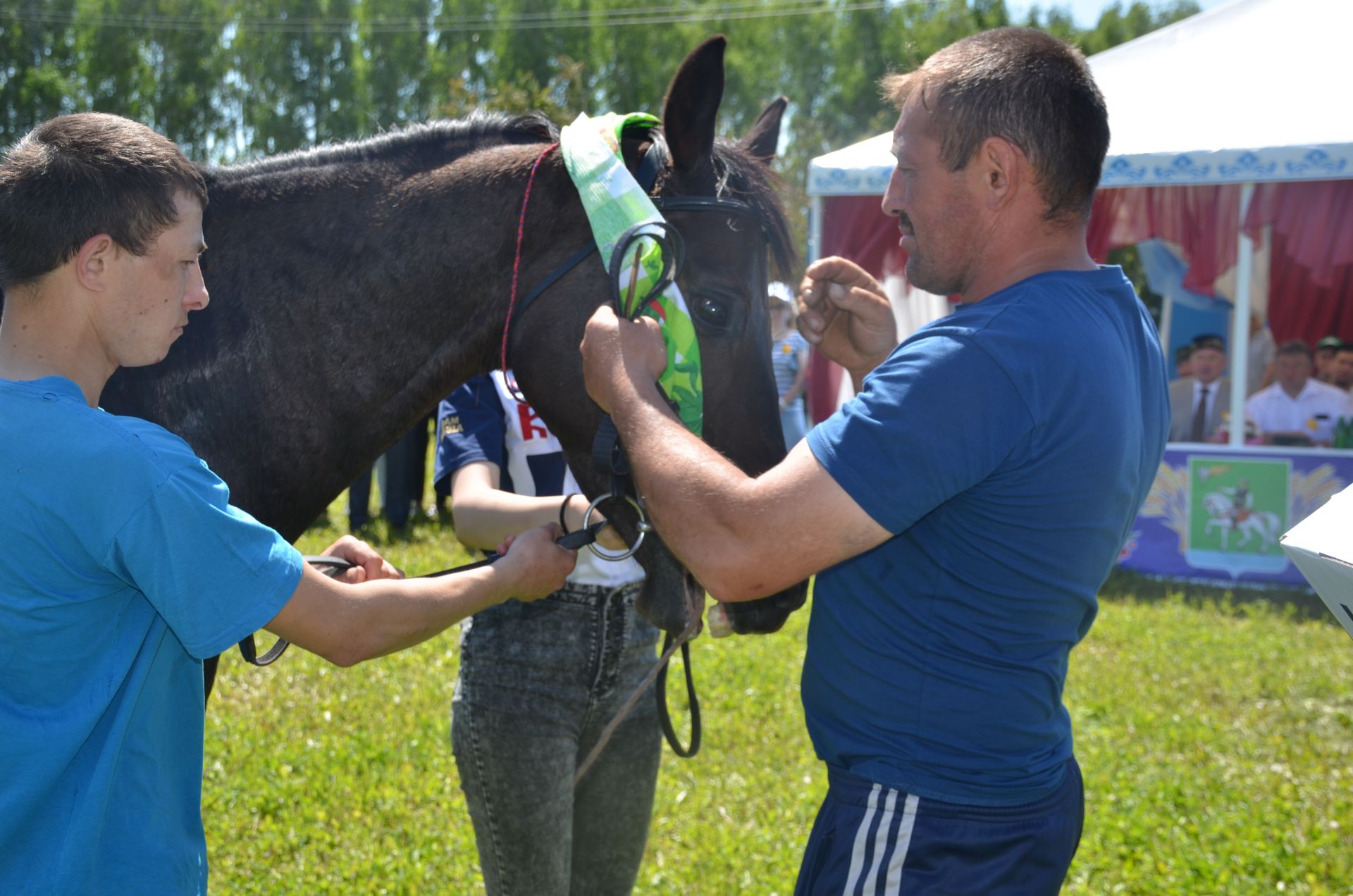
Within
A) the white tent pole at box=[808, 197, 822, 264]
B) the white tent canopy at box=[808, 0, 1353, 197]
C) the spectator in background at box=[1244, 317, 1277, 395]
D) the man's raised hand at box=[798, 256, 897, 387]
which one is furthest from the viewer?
the spectator in background at box=[1244, 317, 1277, 395]

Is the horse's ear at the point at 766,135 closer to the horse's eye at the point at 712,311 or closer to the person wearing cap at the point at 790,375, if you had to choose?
the horse's eye at the point at 712,311

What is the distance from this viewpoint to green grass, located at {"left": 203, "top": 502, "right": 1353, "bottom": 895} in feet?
13.0

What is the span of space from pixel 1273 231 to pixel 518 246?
1057cm

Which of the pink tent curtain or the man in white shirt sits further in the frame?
the pink tent curtain

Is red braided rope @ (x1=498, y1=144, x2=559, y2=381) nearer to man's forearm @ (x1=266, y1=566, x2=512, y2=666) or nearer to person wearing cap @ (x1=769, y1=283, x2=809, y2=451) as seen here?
man's forearm @ (x1=266, y1=566, x2=512, y2=666)

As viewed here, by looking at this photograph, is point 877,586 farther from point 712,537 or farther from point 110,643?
point 110,643

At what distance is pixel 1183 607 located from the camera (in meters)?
7.73

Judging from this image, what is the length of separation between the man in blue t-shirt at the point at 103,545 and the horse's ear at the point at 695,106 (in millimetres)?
899

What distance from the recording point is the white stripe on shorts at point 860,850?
1668mm

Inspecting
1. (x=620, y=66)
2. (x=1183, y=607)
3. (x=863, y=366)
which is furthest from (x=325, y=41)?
(x=863, y=366)

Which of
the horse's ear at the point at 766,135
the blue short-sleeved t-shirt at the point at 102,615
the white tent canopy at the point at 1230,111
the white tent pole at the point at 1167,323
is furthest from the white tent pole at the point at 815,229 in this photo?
the blue short-sleeved t-shirt at the point at 102,615

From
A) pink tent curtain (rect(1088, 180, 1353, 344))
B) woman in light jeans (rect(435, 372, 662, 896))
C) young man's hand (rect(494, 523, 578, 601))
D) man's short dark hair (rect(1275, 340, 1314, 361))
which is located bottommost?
man's short dark hair (rect(1275, 340, 1314, 361))


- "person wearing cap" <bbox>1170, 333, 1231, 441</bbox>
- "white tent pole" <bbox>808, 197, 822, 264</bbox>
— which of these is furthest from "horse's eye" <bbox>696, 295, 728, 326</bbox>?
"person wearing cap" <bbox>1170, 333, 1231, 441</bbox>

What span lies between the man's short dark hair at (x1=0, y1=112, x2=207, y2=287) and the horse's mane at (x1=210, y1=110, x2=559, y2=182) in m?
0.62
